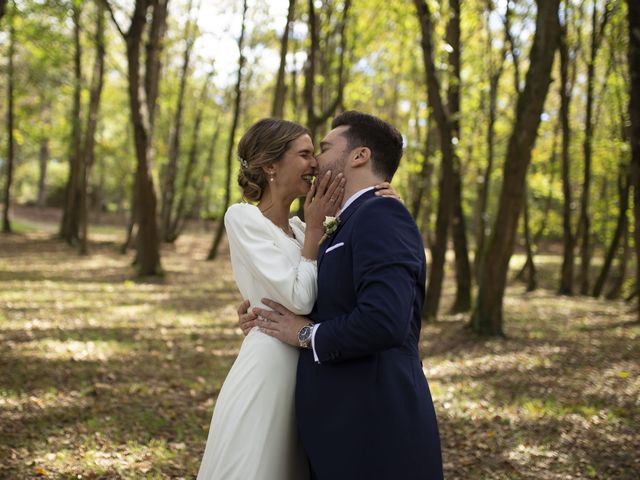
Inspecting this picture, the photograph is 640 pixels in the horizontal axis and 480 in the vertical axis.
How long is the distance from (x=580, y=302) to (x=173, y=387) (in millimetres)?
14372

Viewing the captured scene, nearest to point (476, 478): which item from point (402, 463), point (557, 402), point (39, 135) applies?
point (557, 402)

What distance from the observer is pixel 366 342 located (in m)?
2.26

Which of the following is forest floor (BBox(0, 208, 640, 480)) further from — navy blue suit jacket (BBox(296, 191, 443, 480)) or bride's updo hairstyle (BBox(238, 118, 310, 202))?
bride's updo hairstyle (BBox(238, 118, 310, 202))

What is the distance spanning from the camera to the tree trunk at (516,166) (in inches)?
376

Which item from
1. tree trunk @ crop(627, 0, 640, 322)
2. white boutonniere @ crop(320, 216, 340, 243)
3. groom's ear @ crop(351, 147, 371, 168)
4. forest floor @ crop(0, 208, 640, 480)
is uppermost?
tree trunk @ crop(627, 0, 640, 322)

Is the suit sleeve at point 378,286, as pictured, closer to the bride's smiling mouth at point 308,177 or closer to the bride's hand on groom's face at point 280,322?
the bride's hand on groom's face at point 280,322

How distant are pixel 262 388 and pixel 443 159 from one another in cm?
975

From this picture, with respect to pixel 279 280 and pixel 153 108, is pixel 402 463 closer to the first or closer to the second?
pixel 279 280

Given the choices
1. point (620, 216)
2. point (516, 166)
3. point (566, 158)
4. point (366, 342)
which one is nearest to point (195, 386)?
point (366, 342)

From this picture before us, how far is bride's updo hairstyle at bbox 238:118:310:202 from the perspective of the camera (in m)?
2.96

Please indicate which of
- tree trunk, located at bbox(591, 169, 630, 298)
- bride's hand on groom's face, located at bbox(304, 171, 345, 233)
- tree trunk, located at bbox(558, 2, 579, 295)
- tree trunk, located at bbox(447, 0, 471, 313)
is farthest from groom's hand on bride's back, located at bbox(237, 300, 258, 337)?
tree trunk, located at bbox(558, 2, 579, 295)

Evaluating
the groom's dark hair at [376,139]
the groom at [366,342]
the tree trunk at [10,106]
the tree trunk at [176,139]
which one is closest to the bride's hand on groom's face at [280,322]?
the groom at [366,342]

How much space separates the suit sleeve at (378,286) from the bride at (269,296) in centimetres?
22

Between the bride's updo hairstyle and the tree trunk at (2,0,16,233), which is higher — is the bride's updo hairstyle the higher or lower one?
the lower one
